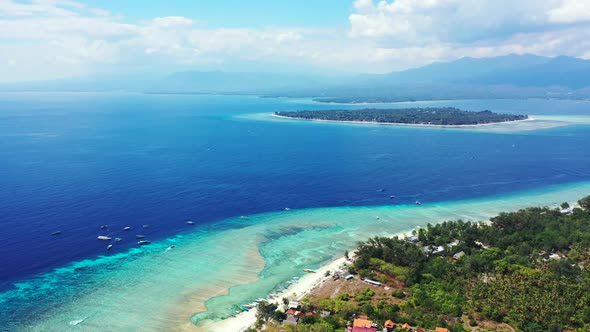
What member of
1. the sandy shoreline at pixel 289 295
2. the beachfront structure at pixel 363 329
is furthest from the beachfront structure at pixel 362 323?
the sandy shoreline at pixel 289 295

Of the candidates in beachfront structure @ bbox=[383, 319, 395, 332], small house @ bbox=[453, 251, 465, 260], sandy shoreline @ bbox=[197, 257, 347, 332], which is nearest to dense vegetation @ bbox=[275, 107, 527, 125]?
small house @ bbox=[453, 251, 465, 260]

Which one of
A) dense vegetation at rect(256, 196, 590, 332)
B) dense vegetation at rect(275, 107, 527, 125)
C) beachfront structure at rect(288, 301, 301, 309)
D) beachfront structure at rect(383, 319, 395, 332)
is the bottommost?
beachfront structure at rect(288, 301, 301, 309)

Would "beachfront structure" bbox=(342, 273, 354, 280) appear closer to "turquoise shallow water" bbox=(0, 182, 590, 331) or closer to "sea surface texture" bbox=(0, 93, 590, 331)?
"turquoise shallow water" bbox=(0, 182, 590, 331)

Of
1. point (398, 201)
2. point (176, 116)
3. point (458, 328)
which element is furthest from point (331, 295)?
point (176, 116)

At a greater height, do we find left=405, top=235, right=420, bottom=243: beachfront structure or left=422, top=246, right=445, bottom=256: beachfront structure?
left=405, top=235, right=420, bottom=243: beachfront structure


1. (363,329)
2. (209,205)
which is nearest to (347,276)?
(363,329)

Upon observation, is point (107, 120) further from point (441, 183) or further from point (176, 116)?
point (441, 183)
